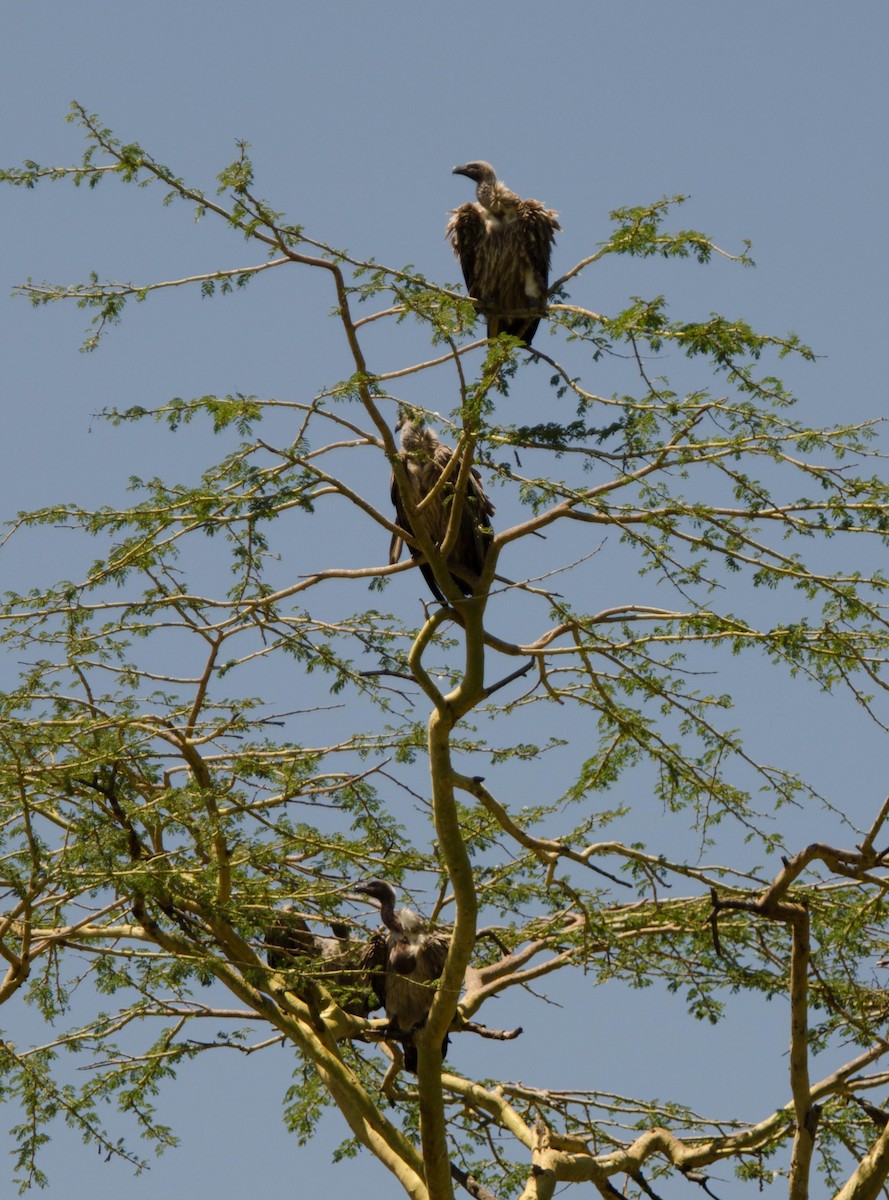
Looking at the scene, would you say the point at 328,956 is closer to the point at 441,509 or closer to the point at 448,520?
the point at 441,509

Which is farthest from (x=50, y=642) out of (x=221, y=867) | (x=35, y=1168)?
(x=35, y=1168)

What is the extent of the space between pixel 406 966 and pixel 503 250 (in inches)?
134

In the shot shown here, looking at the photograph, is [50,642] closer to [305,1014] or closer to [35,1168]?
[305,1014]

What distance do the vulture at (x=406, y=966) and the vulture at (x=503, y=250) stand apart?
2795 millimetres

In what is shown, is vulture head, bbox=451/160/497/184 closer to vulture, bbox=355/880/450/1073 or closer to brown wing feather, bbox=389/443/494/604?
brown wing feather, bbox=389/443/494/604

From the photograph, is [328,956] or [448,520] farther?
[328,956]

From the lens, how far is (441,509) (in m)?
7.33

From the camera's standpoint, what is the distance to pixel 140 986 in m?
7.66

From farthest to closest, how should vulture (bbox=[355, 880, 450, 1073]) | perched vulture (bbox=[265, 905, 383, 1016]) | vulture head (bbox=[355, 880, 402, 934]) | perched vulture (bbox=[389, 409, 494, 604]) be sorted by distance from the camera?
vulture head (bbox=[355, 880, 402, 934]) < vulture (bbox=[355, 880, 450, 1073]) < perched vulture (bbox=[265, 905, 383, 1016]) < perched vulture (bbox=[389, 409, 494, 604])

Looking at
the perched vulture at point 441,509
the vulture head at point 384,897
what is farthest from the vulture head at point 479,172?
the vulture head at point 384,897

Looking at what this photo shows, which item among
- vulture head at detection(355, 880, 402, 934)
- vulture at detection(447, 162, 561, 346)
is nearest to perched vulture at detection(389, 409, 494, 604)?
vulture at detection(447, 162, 561, 346)

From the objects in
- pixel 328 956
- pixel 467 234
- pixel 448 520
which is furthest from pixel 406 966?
pixel 467 234

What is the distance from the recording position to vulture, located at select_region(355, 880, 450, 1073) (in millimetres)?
7121

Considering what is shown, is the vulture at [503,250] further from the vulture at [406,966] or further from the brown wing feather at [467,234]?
the vulture at [406,966]
